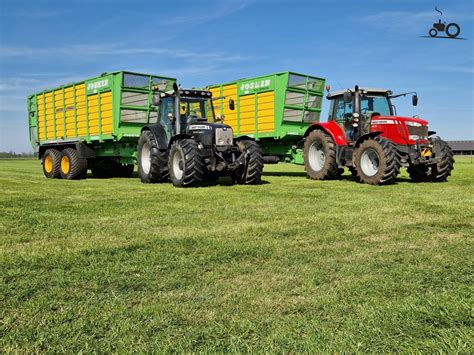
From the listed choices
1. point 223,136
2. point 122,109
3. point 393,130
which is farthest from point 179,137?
point 393,130

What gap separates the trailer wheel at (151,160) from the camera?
472 inches

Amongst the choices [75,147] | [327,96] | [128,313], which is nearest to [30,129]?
[75,147]

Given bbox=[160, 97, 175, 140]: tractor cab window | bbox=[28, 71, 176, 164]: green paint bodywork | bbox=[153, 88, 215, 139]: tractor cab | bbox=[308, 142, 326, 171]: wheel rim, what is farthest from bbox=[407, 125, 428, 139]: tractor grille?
bbox=[28, 71, 176, 164]: green paint bodywork

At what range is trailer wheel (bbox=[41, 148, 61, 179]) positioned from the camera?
15789mm

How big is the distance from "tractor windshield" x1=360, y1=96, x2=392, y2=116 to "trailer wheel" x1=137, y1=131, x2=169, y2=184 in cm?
557

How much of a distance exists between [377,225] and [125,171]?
12720 mm

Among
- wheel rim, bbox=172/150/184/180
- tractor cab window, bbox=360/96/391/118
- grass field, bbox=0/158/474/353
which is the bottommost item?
grass field, bbox=0/158/474/353

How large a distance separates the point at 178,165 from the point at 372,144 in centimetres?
481

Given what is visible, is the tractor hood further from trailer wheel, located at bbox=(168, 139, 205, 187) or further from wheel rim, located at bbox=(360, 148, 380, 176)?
trailer wheel, located at bbox=(168, 139, 205, 187)

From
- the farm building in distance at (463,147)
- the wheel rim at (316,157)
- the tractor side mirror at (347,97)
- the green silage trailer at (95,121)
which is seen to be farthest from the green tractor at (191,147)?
the farm building in distance at (463,147)

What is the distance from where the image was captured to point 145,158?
12828mm

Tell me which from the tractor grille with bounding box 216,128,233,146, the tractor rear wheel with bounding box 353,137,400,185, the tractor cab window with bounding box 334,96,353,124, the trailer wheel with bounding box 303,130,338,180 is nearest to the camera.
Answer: the tractor rear wheel with bounding box 353,137,400,185

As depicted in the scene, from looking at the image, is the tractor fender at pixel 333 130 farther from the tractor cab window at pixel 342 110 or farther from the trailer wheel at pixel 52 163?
the trailer wheel at pixel 52 163

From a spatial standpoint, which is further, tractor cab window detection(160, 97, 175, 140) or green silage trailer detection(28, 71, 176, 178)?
green silage trailer detection(28, 71, 176, 178)
